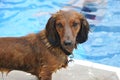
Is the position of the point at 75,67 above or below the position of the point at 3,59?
below

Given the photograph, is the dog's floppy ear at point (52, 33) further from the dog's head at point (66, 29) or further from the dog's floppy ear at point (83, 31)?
the dog's floppy ear at point (83, 31)

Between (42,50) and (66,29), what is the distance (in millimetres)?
507

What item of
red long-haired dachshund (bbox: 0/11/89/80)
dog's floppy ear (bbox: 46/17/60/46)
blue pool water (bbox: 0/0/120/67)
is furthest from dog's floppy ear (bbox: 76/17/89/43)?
blue pool water (bbox: 0/0/120/67)

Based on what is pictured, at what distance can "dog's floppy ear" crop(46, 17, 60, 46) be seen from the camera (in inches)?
154

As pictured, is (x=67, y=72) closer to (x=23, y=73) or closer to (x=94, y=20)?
(x=23, y=73)

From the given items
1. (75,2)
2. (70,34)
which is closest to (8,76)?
(70,34)

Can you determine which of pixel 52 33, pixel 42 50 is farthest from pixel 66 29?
pixel 42 50

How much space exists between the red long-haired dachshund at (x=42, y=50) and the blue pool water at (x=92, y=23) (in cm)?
230

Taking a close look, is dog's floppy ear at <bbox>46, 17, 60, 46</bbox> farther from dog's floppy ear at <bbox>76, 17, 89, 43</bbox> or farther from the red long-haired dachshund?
dog's floppy ear at <bbox>76, 17, 89, 43</bbox>

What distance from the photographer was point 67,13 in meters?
3.90

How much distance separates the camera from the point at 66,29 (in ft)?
12.5

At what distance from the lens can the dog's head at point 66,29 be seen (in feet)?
12.3

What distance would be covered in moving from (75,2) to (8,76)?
4.69 m

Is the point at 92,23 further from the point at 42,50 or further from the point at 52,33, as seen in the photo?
the point at 52,33
